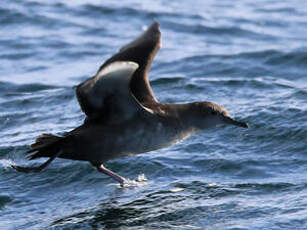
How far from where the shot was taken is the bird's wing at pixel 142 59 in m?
8.27

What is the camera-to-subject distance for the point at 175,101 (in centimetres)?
1128

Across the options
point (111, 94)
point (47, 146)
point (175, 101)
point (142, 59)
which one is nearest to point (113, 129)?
point (111, 94)

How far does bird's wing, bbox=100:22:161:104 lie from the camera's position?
27.1ft

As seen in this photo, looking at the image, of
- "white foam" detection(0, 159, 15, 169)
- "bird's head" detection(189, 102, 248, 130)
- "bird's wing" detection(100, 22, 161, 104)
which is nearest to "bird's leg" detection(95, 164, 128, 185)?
"bird's wing" detection(100, 22, 161, 104)

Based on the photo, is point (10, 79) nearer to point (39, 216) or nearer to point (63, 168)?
point (63, 168)

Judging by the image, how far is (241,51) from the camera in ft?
49.2

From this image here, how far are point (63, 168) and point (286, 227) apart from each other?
315 centimetres

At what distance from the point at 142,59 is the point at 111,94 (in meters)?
1.24

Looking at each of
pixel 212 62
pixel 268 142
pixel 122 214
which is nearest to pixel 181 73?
pixel 212 62

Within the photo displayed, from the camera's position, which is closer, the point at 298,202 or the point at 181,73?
the point at 298,202

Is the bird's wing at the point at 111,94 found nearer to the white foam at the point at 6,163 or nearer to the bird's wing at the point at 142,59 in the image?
the bird's wing at the point at 142,59

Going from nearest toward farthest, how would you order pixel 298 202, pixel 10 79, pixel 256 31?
pixel 298 202 < pixel 10 79 < pixel 256 31

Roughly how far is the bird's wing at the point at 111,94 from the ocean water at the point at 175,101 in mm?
947

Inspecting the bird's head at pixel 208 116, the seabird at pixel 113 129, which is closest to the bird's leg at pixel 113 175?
the seabird at pixel 113 129
